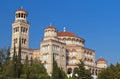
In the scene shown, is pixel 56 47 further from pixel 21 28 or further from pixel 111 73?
pixel 111 73

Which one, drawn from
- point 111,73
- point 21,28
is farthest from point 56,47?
point 111,73

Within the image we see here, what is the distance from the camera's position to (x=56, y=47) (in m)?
82.6

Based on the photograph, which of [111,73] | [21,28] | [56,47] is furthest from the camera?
[21,28]

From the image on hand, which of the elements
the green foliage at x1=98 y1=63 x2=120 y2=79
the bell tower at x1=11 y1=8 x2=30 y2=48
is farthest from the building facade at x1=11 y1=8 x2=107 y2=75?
the green foliage at x1=98 y1=63 x2=120 y2=79

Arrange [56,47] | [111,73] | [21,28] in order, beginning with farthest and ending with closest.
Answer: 1. [21,28]
2. [56,47]
3. [111,73]

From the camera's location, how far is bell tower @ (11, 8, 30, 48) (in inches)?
3493

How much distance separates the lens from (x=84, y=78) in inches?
2616

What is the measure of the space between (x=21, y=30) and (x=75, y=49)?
14.3 meters

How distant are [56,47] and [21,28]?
38.7ft

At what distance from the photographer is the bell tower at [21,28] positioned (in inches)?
3493

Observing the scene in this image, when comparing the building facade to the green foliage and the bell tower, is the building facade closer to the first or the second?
the bell tower

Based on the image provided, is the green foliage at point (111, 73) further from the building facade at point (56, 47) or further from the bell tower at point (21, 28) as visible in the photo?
the bell tower at point (21, 28)

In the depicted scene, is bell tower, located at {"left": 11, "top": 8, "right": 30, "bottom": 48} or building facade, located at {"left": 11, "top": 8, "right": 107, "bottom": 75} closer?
building facade, located at {"left": 11, "top": 8, "right": 107, "bottom": 75}

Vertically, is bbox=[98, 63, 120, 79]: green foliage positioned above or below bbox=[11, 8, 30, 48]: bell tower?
below
